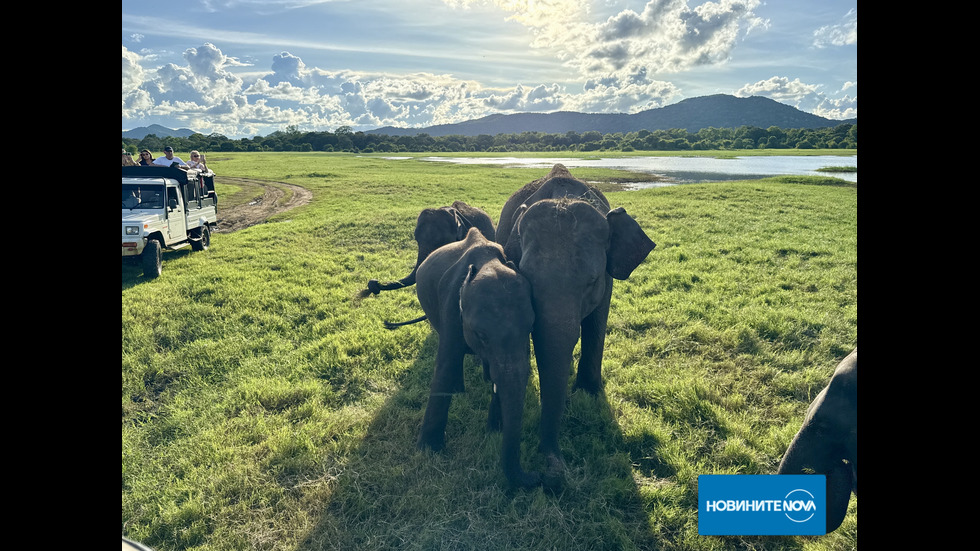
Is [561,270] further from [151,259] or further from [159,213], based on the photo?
[159,213]

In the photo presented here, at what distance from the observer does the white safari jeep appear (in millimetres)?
11047

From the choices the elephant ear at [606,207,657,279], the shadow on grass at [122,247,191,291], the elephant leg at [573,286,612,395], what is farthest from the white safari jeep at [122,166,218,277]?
the elephant ear at [606,207,657,279]

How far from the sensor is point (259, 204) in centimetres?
2681

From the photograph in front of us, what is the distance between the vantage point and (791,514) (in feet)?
10.2

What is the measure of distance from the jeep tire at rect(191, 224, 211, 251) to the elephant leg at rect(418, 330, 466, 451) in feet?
42.5

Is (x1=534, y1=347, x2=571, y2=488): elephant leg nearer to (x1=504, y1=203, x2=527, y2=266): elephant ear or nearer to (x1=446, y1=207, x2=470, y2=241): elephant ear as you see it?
(x1=504, y1=203, x2=527, y2=266): elephant ear

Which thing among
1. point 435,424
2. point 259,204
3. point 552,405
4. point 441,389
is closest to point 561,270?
point 552,405

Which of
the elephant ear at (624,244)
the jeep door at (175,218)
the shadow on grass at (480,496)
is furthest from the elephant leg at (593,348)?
the jeep door at (175,218)

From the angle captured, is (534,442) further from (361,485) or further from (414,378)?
(414,378)

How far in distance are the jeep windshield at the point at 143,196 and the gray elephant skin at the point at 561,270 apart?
11848mm

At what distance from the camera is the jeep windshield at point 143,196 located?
12078 millimetres

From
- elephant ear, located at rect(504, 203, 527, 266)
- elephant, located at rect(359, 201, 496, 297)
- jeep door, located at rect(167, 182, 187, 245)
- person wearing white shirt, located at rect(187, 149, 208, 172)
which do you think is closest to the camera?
elephant ear, located at rect(504, 203, 527, 266)
